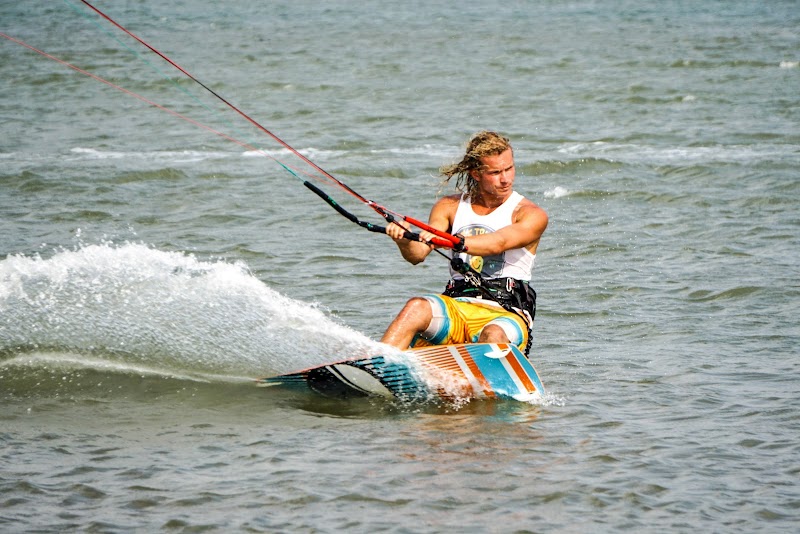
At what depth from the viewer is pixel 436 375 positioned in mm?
6738

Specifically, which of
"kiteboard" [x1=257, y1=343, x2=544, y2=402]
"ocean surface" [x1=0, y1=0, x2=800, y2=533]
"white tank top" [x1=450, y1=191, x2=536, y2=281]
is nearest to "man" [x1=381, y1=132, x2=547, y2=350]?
"white tank top" [x1=450, y1=191, x2=536, y2=281]

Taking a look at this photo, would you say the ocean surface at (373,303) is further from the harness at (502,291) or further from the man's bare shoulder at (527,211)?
the man's bare shoulder at (527,211)

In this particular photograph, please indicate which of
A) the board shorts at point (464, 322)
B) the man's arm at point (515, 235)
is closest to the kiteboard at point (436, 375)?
the board shorts at point (464, 322)

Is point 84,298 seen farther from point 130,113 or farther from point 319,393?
point 130,113

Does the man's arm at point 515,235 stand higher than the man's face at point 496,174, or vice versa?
the man's face at point 496,174

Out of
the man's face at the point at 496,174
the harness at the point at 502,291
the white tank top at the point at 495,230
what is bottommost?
the harness at the point at 502,291

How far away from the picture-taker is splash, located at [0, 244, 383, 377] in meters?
7.55

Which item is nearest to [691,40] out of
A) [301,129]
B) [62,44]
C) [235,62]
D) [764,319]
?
[235,62]

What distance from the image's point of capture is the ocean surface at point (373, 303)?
5.41 m

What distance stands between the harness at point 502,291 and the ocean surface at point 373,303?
1.94 feet

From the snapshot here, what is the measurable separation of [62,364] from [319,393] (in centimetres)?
179

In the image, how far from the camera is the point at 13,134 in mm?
17828

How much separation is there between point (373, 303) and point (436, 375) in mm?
2760

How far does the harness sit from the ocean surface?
1.94ft
